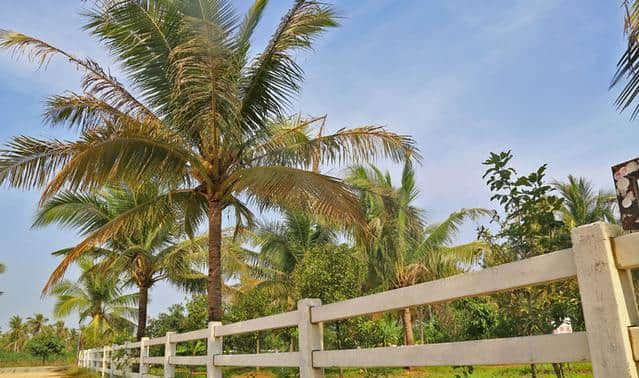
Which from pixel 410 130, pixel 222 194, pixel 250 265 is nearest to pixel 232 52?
pixel 222 194

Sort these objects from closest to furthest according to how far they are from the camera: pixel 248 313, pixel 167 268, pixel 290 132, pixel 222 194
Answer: pixel 222 194, pixel 290 132, pixel 248 313, pixel 167 268

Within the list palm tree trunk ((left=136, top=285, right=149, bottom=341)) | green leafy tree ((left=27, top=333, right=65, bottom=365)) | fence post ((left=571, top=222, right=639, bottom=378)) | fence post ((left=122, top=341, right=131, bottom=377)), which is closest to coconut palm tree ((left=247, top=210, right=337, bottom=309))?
palm tree trunk ((left=136, top=285, right=149, bottom=341))

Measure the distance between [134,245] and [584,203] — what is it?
57.9 feet

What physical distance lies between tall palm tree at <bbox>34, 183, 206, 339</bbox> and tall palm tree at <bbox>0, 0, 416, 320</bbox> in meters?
4.29

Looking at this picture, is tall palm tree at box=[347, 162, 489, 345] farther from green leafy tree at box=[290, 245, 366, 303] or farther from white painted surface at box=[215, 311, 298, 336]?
white painted surface at box=[215, 311, 298, 336]

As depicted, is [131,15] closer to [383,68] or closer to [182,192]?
[182,192]

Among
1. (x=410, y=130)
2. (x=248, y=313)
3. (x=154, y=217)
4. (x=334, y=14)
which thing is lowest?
(x=248, y=313)

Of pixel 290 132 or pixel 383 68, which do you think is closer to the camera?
pixel 383 68

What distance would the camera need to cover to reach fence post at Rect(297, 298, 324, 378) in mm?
4035

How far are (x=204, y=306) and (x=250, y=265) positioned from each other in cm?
414

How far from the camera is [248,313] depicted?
48.8 ft

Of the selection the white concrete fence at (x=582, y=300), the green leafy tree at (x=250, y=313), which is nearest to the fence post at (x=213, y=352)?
the white concrete fence at (x=582, y=300)

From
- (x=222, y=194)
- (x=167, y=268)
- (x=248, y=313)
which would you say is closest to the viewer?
(x=222, y=194)

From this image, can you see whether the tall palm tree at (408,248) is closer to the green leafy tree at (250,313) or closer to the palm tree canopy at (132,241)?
the green leafy tree at (250,313)
